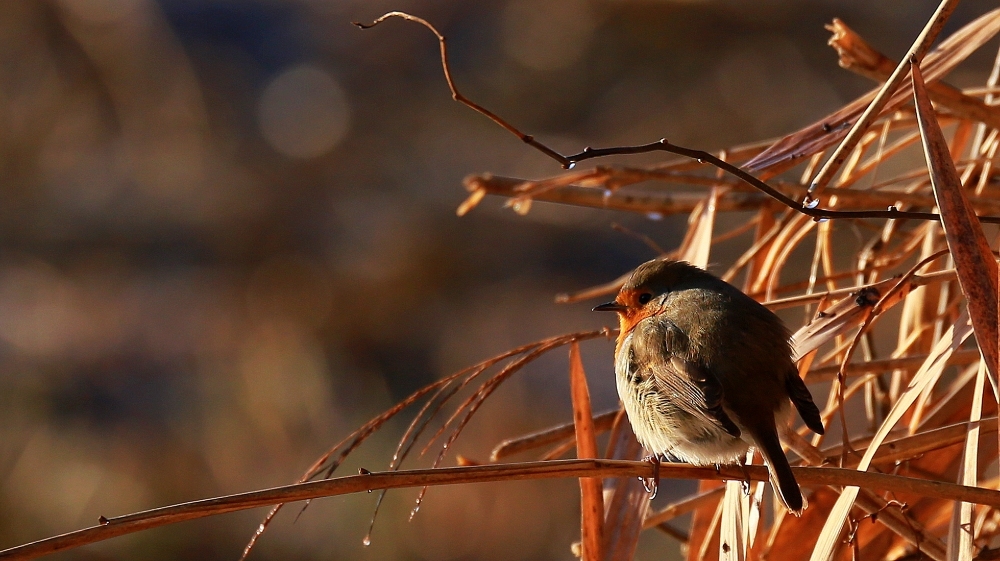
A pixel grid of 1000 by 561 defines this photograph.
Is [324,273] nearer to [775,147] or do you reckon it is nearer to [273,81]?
[273,81]

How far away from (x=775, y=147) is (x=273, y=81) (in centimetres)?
1037

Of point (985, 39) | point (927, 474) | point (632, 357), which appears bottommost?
point (927, 474)

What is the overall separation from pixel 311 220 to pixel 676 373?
869 cm

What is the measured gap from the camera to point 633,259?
32.0 feet

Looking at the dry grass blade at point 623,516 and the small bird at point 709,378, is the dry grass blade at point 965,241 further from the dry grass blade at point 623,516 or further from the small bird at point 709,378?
the dry grass blade at point 623,516

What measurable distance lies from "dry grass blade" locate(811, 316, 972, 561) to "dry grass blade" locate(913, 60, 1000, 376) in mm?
309

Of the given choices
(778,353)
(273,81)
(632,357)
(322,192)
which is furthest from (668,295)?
(273,81)

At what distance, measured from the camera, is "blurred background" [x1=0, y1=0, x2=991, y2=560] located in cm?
762

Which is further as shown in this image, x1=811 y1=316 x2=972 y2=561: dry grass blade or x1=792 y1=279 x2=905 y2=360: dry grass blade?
x1=792 y1=279 x2=905 y2=360: dry grass blade

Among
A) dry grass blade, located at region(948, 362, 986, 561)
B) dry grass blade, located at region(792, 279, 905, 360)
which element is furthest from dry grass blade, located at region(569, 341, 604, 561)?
dry grass blade, located at region(948, 362, 986, 561)

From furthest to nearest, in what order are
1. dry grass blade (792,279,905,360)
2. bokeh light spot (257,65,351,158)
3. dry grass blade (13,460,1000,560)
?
bokeh light spot (257,65,351,158) → dry grass blade (792,279,905,360) → dry grass blade (13,460,1000,560)

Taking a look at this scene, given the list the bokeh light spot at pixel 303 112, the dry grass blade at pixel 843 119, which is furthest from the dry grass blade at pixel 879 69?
the bokeh light spot at pixel 303 112

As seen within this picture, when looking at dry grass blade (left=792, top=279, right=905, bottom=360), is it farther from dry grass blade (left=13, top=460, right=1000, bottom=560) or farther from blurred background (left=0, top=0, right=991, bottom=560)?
blurred background (left=0, top=0, right=991, bottom=560)

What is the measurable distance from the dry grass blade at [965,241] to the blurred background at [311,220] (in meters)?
5.87
